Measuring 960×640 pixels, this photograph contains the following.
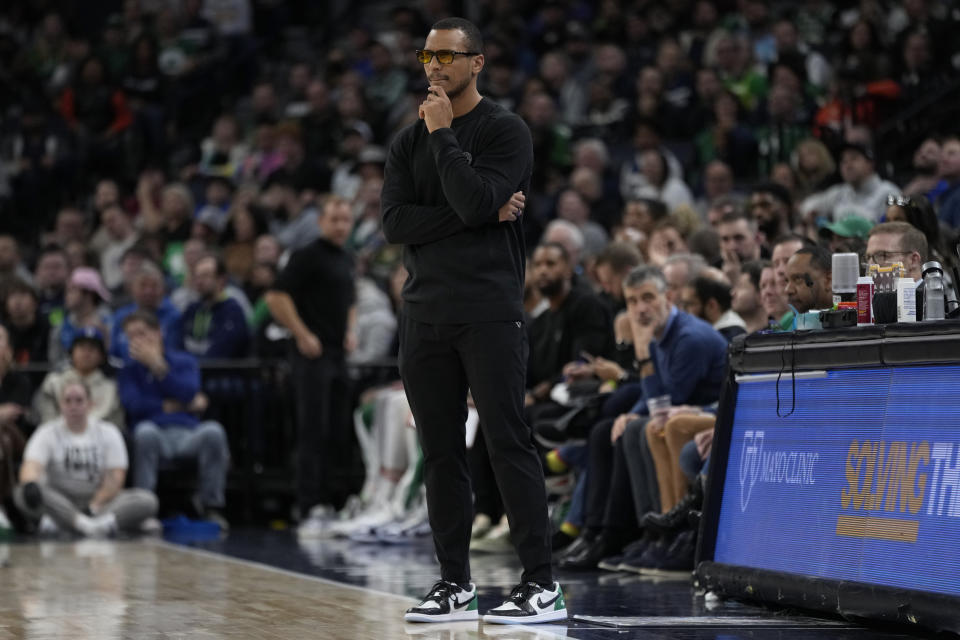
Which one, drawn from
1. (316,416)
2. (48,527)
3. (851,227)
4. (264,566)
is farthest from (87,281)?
(851,227)

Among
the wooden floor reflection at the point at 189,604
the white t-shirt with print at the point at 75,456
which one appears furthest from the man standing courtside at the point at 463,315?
the white t-shirt with print at the point at 75,456

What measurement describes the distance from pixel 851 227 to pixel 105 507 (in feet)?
18.2

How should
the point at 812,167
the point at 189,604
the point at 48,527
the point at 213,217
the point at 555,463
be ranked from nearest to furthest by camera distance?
1. the point at 189,604
2. the point at 555,463
3. the point at 48,527
4. the point at 812,167
5. the point at 213,217

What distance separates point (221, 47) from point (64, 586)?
13044 mm

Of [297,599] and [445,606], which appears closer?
[445,606]

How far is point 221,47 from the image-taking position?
19094mm

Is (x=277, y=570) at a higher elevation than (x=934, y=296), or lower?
lower

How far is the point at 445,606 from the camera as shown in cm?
537

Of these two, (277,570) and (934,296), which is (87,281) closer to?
(277,570)

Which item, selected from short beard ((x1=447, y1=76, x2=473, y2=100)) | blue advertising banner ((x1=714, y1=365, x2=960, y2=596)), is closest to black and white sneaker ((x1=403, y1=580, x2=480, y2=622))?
blue advertising banner ((x1=714, y1=365, x2=960, y2=596))

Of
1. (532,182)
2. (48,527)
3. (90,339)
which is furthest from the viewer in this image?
(532,182)

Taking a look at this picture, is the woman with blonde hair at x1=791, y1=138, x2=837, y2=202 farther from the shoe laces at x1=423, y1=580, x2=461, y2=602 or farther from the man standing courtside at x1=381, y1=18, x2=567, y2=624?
the shoe laces at x1=423, y1=580, x2=461, y2=602

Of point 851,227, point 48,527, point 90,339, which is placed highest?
point 851,227

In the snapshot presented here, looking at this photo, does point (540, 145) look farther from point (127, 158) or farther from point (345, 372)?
point (127, 158)
